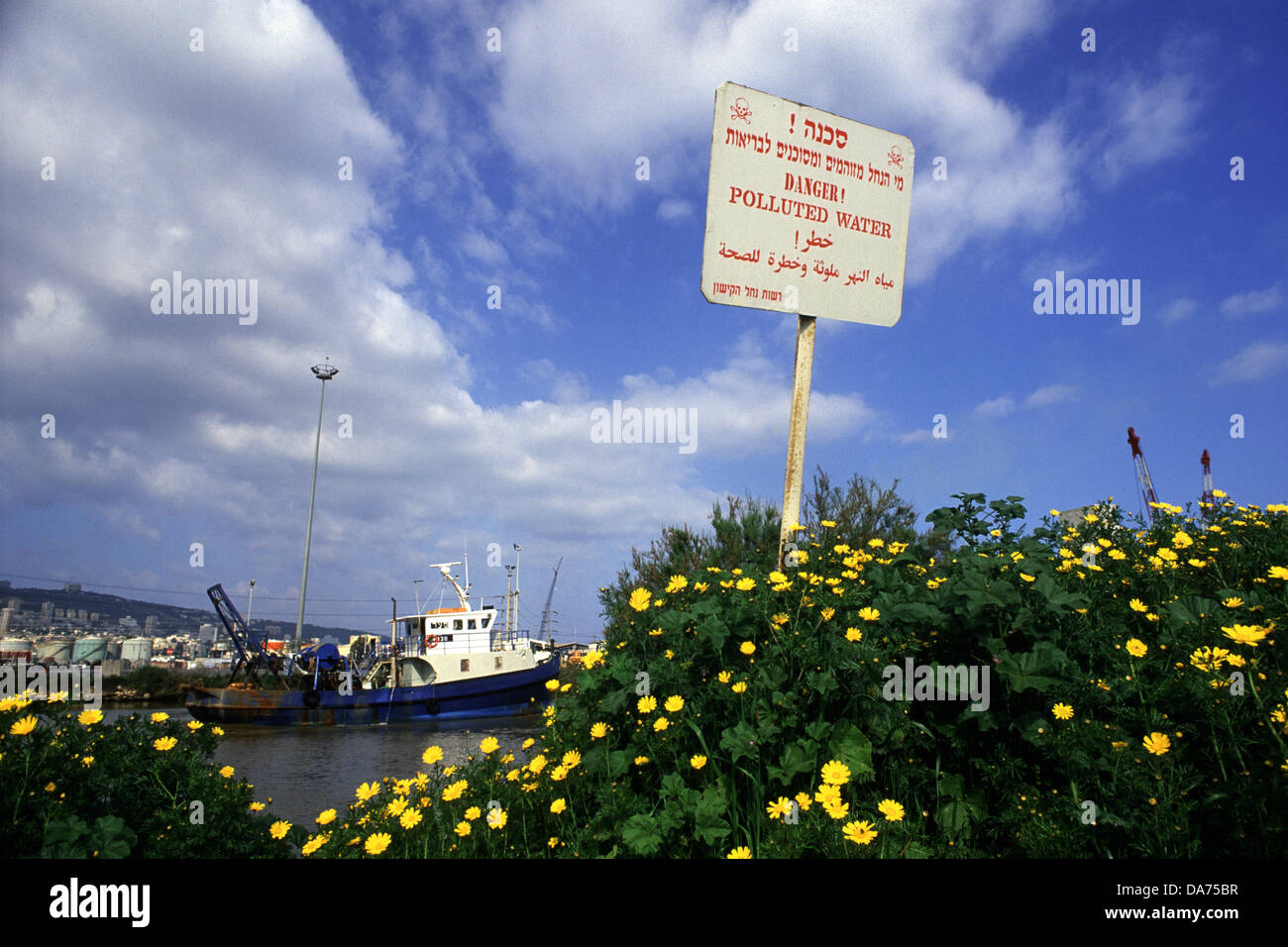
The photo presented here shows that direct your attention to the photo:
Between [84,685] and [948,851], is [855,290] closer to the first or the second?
[948,851]

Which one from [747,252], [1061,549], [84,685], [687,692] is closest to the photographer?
[687,692]

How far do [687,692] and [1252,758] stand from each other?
1.79 metres

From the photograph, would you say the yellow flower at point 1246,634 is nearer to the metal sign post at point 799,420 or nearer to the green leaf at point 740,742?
the green leaf at point 740,742

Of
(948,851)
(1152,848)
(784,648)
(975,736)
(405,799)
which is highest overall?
(784,648)

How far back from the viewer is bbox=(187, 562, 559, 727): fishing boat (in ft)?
85.7

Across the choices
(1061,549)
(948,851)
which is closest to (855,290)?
(1061,549)

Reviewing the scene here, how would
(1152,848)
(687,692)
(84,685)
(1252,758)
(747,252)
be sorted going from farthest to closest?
(747,252), (84,685), (687,692), (1252,758), (1152,848)

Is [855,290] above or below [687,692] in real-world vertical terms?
above

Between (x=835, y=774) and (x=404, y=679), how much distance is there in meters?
30.2

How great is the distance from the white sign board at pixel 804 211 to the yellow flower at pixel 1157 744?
11.4ft

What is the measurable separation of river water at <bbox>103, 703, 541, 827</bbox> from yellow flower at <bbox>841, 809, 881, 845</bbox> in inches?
199

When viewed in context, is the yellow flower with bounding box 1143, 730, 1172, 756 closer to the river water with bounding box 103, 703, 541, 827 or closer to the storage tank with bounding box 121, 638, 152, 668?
the river water with bounding box 103, 703, 541, 827

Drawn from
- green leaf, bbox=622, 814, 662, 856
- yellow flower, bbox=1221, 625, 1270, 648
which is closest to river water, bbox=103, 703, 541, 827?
green leaf, bbox=622, 814, 662, 856

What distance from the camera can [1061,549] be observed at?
3719 mm
